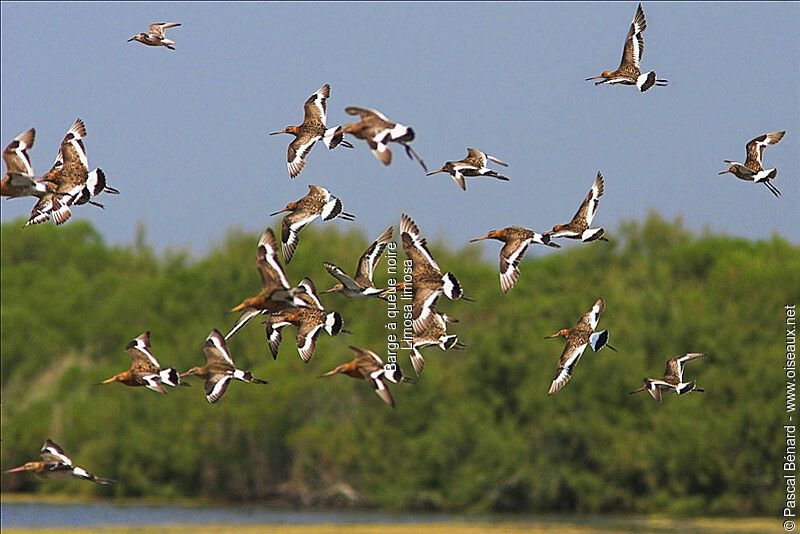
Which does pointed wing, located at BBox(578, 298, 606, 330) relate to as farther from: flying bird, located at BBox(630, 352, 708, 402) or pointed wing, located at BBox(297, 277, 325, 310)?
pointed wing, located at BBox(297, 277, 325, 310)

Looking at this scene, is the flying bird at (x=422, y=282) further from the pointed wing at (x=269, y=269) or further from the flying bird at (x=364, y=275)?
the pointed wing at (x=269, y=269)

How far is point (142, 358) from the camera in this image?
14070 mm

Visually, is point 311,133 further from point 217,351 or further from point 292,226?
point 217,351

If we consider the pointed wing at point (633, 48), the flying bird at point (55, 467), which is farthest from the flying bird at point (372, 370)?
the pointed wing at point (633, 48)

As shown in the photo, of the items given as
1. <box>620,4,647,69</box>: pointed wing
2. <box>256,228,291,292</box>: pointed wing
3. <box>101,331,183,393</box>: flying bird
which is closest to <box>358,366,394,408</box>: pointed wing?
<box>256,228,291,292</box>: pointed wing

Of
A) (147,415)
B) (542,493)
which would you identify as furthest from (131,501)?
(542,493)

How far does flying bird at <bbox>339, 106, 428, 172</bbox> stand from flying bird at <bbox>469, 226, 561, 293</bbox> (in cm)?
265

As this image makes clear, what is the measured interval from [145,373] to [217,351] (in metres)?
0.81

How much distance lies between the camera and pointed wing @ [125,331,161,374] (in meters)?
13.9

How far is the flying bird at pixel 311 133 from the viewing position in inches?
584

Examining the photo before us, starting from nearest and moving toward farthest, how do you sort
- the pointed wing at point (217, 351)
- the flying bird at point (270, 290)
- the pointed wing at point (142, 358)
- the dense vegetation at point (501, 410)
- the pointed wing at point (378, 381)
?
the pointed wing at point (378, 381) → the flying bird at point (270, 290) → the pointed wing at point (142, 358) → the pointed wing at point (217, 351) → the dense vegetation at point (501, 410)

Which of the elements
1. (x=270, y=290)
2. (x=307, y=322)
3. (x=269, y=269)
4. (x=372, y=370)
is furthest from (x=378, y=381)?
(x=307, y=322)

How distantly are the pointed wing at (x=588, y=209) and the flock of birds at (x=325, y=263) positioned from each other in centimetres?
1

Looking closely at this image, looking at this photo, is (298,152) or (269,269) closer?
(269,269)
